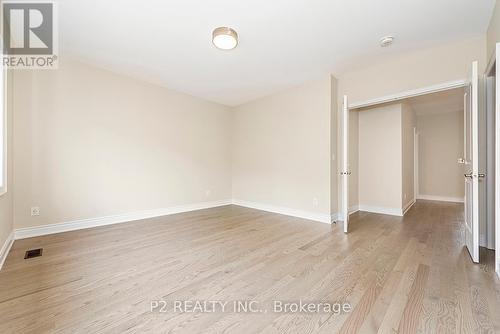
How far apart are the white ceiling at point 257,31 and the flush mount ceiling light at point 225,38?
0.06 meters

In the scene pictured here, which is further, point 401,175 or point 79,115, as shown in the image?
point 401,175

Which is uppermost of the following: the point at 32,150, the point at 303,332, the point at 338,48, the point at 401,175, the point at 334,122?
the point at 338,48

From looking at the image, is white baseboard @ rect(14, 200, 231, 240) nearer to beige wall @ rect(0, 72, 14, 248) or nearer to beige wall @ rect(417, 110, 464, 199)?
beige wall @ rect(0, 72, 14, 248)

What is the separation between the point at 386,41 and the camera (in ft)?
8.53

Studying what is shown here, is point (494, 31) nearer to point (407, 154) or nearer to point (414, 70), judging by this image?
point (414, 70)

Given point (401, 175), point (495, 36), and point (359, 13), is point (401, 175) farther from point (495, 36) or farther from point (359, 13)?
point (359, 13)

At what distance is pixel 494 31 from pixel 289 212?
3438mm

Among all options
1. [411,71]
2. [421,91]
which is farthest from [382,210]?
[411,71]

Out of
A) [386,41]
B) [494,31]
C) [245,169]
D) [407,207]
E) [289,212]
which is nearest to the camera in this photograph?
[494,31]

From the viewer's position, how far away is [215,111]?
199 inches

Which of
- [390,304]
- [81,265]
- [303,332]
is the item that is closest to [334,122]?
[390,304]

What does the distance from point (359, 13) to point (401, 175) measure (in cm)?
328

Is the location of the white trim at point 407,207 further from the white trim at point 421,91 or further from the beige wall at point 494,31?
the beige wall at point 494,31

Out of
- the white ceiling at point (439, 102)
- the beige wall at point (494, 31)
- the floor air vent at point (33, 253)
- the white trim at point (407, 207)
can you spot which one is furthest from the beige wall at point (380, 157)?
the floor air vent at point (33, 253)
